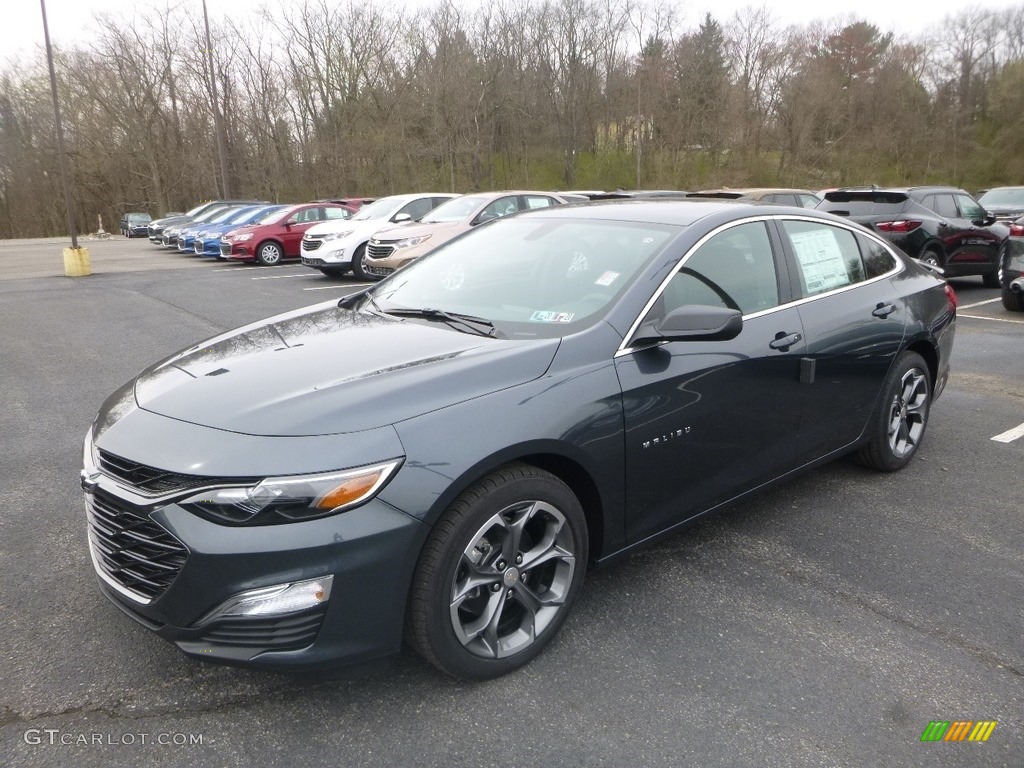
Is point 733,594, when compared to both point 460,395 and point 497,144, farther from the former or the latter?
point 497,144

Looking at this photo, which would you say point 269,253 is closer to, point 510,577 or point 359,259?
point 359,259

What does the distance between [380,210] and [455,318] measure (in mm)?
13713

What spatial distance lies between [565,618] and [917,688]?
120cm

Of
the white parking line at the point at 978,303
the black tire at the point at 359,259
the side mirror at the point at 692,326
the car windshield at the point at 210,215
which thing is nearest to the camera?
the side mirror at the point at 692,326

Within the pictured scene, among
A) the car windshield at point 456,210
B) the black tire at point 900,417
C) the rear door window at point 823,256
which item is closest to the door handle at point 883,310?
the rear door window at point 823,256

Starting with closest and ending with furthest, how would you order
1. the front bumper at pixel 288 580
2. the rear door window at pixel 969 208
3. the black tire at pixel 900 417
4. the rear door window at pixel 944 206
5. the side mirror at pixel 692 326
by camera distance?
the front bumper at pixel 288 580
the side mirror at pixel 692 326
the black tire at pixel 900 417
the rear door window at pixel 944 206
the rear door window at pixel 969 208

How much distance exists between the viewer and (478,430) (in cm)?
248

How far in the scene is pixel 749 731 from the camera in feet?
7.88

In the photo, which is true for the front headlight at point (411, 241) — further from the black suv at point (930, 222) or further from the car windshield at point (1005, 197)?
the car windshield at point (1005, 197)

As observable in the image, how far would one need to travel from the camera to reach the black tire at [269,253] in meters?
19.2

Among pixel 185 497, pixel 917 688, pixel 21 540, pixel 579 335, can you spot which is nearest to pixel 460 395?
pixel 579 335

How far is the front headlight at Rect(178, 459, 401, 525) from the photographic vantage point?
221 cm

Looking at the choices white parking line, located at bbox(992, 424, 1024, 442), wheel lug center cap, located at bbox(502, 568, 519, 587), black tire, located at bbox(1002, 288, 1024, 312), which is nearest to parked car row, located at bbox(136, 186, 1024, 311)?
black tire, located at bbox(1002, 288, 1024, 312)

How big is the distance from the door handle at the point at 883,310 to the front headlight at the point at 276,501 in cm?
315
